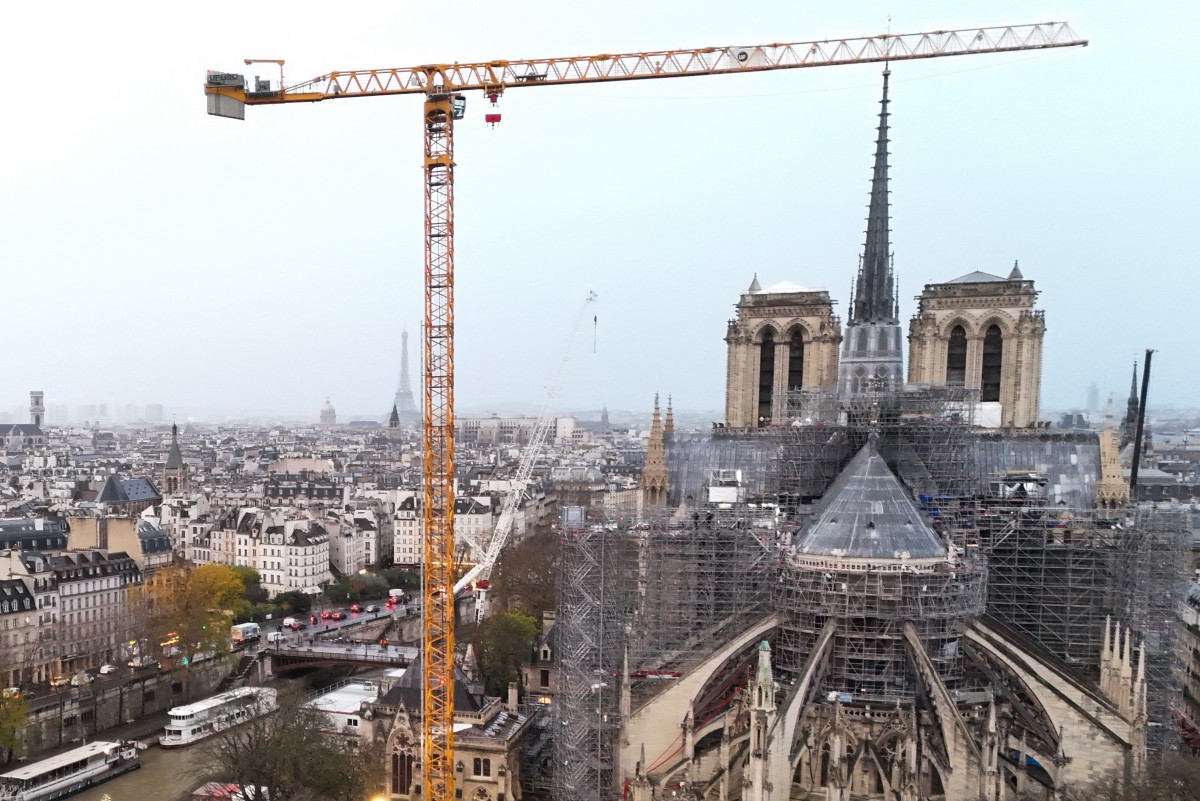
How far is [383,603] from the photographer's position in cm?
5875

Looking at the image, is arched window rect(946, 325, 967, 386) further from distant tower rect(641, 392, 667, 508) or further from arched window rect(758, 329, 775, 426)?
distant tower rect(641, 392, 667, 508)

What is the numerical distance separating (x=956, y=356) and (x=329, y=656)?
3009 cm

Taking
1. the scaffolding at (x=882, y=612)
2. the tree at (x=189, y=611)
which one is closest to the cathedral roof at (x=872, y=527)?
the scaffolding at (x=882, y=612)

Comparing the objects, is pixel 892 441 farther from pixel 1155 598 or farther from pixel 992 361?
pixel 992 361

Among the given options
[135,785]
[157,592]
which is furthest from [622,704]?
[157,592]

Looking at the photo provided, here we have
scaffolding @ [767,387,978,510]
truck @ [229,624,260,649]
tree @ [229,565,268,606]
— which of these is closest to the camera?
scaffolding @ [767,387,978,510]

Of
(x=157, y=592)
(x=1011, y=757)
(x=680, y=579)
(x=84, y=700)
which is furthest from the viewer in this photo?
(x=157, y=592)

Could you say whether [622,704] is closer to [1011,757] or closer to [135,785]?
[1011,757]

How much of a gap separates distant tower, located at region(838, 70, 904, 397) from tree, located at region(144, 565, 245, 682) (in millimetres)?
29381

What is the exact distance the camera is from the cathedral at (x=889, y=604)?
22.3 metres

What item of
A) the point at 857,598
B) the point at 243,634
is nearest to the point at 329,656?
the point at 243,634

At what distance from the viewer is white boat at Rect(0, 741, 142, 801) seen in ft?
99.1

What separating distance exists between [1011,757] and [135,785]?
27.6m

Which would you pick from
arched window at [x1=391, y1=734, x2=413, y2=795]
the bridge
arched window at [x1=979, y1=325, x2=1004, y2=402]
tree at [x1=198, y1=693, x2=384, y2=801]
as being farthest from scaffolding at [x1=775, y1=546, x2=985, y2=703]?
the bridge
